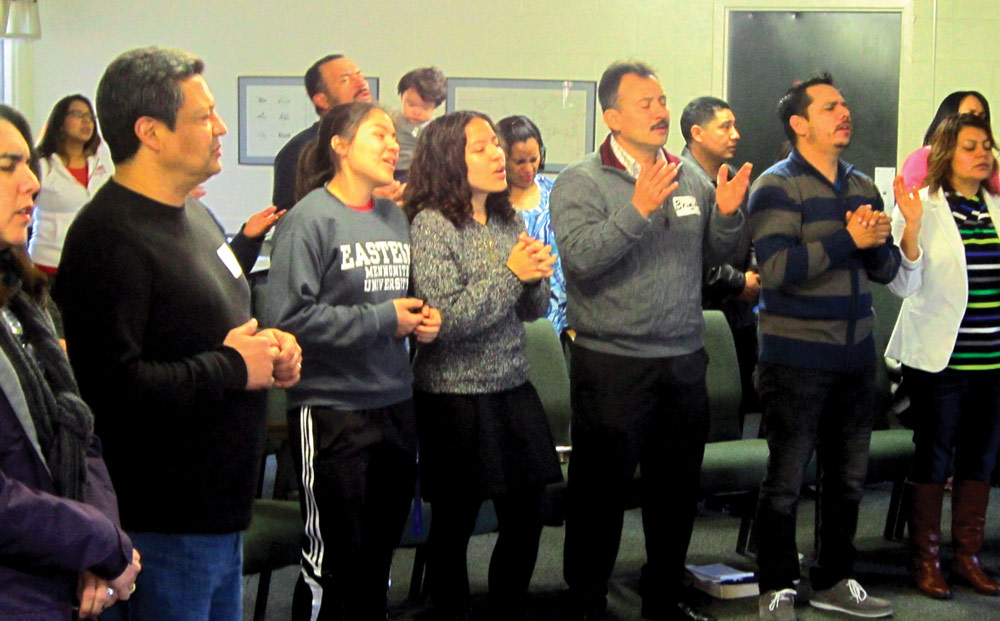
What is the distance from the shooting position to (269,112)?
6.05m

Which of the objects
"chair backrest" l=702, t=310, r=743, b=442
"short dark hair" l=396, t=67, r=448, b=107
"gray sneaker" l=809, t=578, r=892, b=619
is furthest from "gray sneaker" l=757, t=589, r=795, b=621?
"short dark hair" l=396, t=67, r=448, b=107

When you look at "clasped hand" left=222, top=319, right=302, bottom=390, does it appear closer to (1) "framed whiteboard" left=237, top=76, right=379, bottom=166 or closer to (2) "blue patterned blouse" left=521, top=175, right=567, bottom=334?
(2) "blue patterned blouse" left=521, top=175, right=567, bottom=334

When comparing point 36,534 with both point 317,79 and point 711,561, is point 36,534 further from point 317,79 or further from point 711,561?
point 317,79

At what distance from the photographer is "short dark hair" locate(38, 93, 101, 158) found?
4676 mm

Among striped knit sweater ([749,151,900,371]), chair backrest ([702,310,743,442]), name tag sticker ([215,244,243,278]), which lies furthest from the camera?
chair backrest ([702,310,743,442])

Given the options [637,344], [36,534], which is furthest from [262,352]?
[637,344]

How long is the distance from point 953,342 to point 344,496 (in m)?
1.88

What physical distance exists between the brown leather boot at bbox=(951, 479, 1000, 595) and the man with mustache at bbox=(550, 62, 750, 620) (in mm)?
949

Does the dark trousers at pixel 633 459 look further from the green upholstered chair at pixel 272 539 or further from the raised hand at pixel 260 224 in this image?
the raised hand at pixel 260 224

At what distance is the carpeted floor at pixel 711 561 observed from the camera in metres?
3.18

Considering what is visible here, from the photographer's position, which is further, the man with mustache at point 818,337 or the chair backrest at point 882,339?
the chair backrest at point 882,339

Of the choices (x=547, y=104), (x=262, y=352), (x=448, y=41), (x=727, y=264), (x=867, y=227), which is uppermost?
(x=448, y=41)

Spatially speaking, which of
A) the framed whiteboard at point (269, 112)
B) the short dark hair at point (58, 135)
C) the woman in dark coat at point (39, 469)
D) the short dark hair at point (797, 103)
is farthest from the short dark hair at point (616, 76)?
the framed whiteboard at point (269, 112)

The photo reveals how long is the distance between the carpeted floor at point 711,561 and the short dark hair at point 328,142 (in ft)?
4.03
